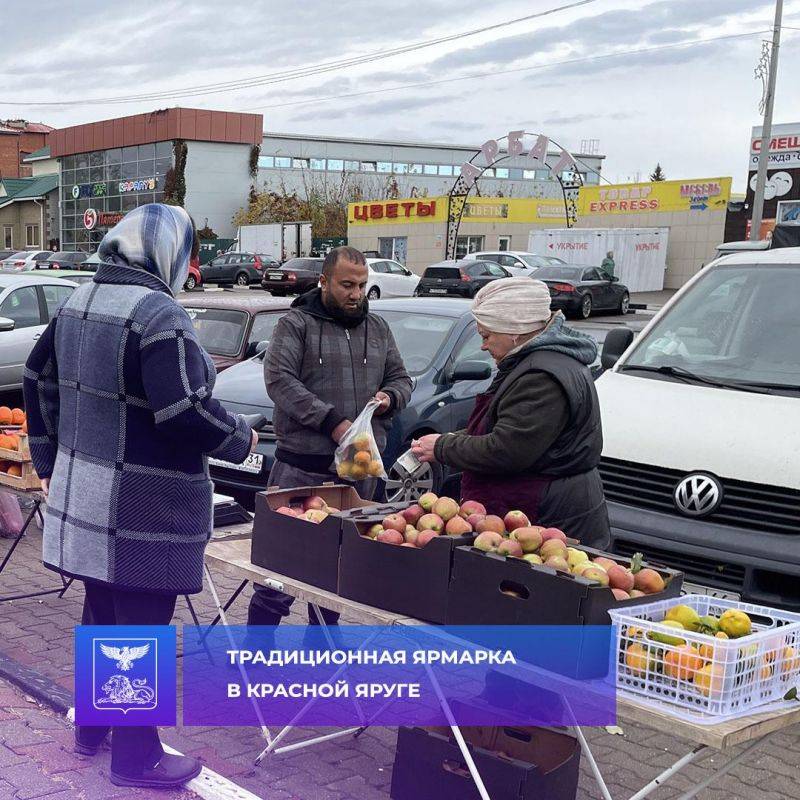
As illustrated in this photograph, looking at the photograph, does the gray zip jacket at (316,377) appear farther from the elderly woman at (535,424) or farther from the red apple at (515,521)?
the red apple at (515,521)

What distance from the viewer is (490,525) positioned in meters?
3.35

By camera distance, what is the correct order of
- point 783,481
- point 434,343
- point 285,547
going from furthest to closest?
point 434,343 < point 783,481 < point 285,547

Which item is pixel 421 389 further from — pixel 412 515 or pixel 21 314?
pixel 21 314

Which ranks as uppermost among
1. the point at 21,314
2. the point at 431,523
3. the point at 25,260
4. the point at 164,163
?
the point at 164,163

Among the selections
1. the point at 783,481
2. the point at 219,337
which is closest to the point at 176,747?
the point at 783,481

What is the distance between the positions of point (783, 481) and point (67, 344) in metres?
3.15

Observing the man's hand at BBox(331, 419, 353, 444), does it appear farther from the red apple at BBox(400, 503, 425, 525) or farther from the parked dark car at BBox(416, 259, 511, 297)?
the parked dark car at BBox(416, 259, 511, 297)

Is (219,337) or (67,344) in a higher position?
(67,344)

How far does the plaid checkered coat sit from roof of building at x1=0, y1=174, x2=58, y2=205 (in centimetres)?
7065

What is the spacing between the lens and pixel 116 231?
11.5ft

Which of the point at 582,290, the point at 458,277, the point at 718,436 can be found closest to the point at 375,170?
the point at 458,277

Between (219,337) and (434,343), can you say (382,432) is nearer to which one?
(434,343)

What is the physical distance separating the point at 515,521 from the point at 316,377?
5.27 ft

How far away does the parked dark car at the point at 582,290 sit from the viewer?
30.3m
